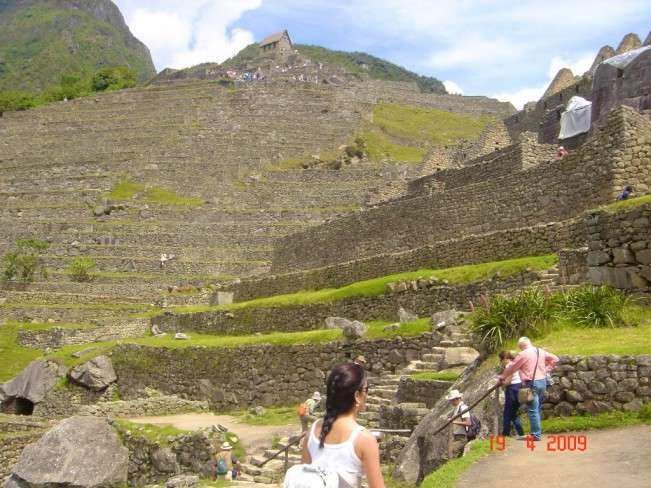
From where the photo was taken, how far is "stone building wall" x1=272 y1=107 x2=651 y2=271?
17.6m

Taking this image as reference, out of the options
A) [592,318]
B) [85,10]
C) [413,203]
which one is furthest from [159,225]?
[85,10]

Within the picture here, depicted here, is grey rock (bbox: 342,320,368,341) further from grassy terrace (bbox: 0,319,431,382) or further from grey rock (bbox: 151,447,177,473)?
grey rock (bbox: 151,447,177,473)

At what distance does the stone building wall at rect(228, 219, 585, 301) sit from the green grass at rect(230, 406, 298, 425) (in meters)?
5.61

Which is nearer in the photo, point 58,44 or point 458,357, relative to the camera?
point 458,357

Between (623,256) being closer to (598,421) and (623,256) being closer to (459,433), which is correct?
(598,421)

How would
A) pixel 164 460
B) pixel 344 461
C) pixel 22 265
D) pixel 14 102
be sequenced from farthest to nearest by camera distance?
1. pixel 14 102
2. pixel 22 265
3. pixel 164 460
4. pixel 344 461

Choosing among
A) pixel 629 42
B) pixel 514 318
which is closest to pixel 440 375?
pixel 514 318

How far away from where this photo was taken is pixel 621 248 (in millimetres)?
12664

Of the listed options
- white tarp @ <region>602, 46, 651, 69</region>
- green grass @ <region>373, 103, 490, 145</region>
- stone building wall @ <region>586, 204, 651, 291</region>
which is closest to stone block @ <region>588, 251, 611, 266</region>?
stone building wall @ <region>586, 204, 651, 291</region>

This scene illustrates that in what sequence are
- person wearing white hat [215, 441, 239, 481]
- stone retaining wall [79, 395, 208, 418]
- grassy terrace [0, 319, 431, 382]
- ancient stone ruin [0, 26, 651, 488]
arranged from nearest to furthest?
ancient stone ruin [0, 26, 651, 488]
person wearing white hat [215, 441, 239, 481]
grassy terrace [0, 319, 431, 382]
stone retaining wall [79, 395, 208, 418]

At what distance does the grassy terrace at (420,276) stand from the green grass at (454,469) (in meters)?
7.65

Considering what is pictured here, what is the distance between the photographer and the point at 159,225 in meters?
47.7

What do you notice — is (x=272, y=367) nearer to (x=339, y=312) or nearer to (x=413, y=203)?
(x=339, y=312)

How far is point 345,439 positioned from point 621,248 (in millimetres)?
8529
